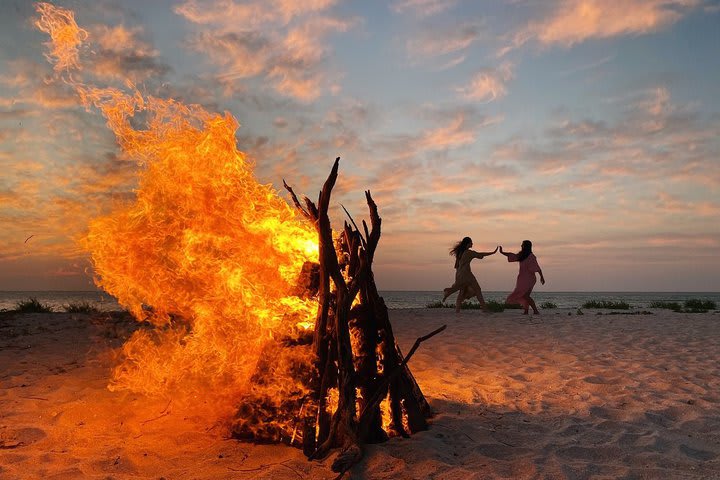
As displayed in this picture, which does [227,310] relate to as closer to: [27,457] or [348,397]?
[348,397]

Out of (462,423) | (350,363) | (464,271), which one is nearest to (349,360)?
(350,363)

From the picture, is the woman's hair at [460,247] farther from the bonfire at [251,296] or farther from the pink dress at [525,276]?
the bonfire at [251,296]

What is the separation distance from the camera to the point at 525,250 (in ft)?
51.5

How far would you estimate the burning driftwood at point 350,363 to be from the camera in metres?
4.33

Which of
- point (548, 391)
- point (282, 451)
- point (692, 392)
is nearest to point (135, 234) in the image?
point (282, 451)

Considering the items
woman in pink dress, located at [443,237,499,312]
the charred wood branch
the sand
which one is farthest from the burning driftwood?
woman in pink dress, located at [443,237,499,312]

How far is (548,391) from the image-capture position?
21.6ft

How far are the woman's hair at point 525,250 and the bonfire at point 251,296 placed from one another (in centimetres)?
1132

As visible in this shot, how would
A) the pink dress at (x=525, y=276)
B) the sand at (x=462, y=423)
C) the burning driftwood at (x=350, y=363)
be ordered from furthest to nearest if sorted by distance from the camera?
1. the pink dress at (x=525, y=276)
2. the burning driftwood at (x=350, y=363)
3. the sand at (x=462, y=423)

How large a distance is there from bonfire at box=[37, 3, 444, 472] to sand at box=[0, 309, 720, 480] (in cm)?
29

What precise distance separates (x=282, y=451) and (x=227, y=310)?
58.6 inches

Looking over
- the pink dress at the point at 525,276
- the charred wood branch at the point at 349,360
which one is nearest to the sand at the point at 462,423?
the charred wood branch at the point at 349,360

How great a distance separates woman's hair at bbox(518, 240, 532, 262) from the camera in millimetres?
15642

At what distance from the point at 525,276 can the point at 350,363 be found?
12.5m
